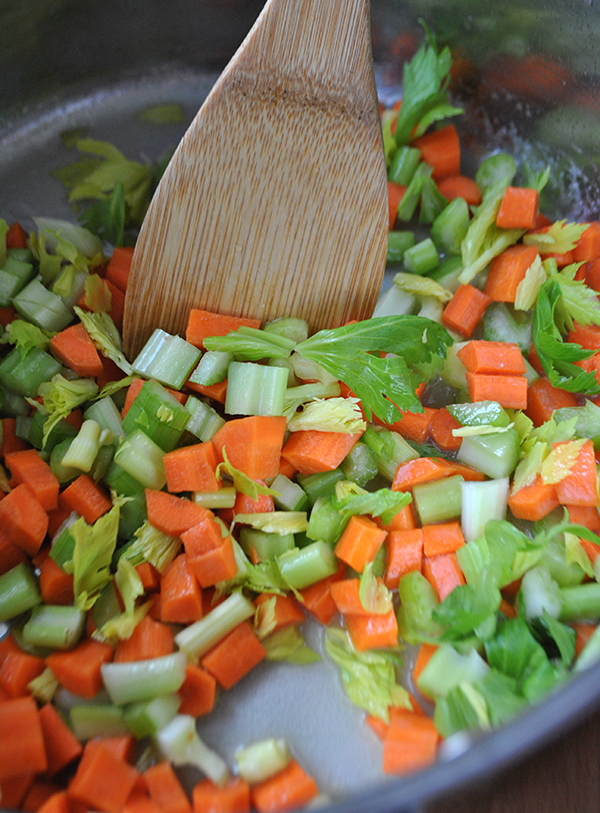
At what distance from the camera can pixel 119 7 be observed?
8.84ft

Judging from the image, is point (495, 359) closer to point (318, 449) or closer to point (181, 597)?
point (318, 449)

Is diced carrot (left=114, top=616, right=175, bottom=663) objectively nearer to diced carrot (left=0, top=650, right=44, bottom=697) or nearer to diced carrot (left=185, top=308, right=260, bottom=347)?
diced carrot (left=0, top=650, right=44, bottom=697)

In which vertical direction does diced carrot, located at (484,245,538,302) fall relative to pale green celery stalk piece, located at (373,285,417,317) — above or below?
above

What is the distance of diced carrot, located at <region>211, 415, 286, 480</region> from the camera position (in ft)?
6.59

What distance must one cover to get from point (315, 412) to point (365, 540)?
463 millimetres

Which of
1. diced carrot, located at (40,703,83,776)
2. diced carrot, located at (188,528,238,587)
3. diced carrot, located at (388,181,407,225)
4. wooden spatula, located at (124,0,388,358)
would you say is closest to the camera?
diced carrot, located at (40,703,83,776)

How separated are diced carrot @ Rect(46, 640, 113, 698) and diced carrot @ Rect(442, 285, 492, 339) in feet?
5.58

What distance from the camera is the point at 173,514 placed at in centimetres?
195

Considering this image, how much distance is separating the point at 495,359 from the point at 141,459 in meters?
1.28

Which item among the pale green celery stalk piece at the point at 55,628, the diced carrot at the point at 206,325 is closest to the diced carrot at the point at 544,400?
the diced carrot at the point at 206,325

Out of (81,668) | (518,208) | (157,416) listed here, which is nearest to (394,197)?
(518,208)

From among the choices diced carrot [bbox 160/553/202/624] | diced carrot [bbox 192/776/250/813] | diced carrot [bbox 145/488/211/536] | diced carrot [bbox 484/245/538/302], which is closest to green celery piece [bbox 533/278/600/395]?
diced carrot [bbox 484/245/538/302]

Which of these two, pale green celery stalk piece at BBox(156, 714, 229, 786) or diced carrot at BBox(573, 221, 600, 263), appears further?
diced carrot at BBox(573, 221, 600, 263)

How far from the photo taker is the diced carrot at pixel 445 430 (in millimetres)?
2264
